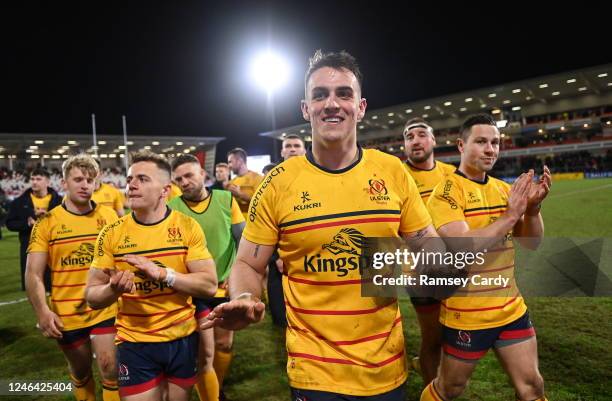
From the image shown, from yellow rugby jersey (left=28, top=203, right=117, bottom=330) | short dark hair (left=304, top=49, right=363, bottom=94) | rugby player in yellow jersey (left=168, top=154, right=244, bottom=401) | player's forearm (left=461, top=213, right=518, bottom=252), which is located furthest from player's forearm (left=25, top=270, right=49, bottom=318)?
player's forearm (left=461, top=213, right=518, bottom=252)

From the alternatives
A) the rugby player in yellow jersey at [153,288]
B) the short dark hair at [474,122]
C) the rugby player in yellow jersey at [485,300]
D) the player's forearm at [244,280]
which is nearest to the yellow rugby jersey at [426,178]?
the short dark hair at [474,122]

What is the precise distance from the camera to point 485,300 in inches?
119

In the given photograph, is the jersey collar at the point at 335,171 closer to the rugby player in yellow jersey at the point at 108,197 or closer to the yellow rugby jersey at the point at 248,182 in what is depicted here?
the yellow rugby jersey at the point at 248,182

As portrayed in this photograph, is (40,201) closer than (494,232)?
No

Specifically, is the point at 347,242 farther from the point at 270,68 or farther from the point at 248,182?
the point at 270,68

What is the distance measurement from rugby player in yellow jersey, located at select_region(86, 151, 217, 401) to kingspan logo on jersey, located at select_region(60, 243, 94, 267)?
0.81 metres

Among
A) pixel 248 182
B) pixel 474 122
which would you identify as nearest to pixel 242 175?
pixel 248 182

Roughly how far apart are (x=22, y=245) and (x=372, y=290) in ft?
27.6

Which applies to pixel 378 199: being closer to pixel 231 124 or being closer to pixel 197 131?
pixel 197 131

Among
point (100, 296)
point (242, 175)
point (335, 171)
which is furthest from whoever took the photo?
point (242, 175)

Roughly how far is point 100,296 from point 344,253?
1.86 m

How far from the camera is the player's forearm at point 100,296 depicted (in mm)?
2867

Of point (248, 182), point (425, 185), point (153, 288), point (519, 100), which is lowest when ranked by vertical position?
point (153, 288)

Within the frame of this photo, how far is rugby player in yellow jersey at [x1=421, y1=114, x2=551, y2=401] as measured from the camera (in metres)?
2.92
